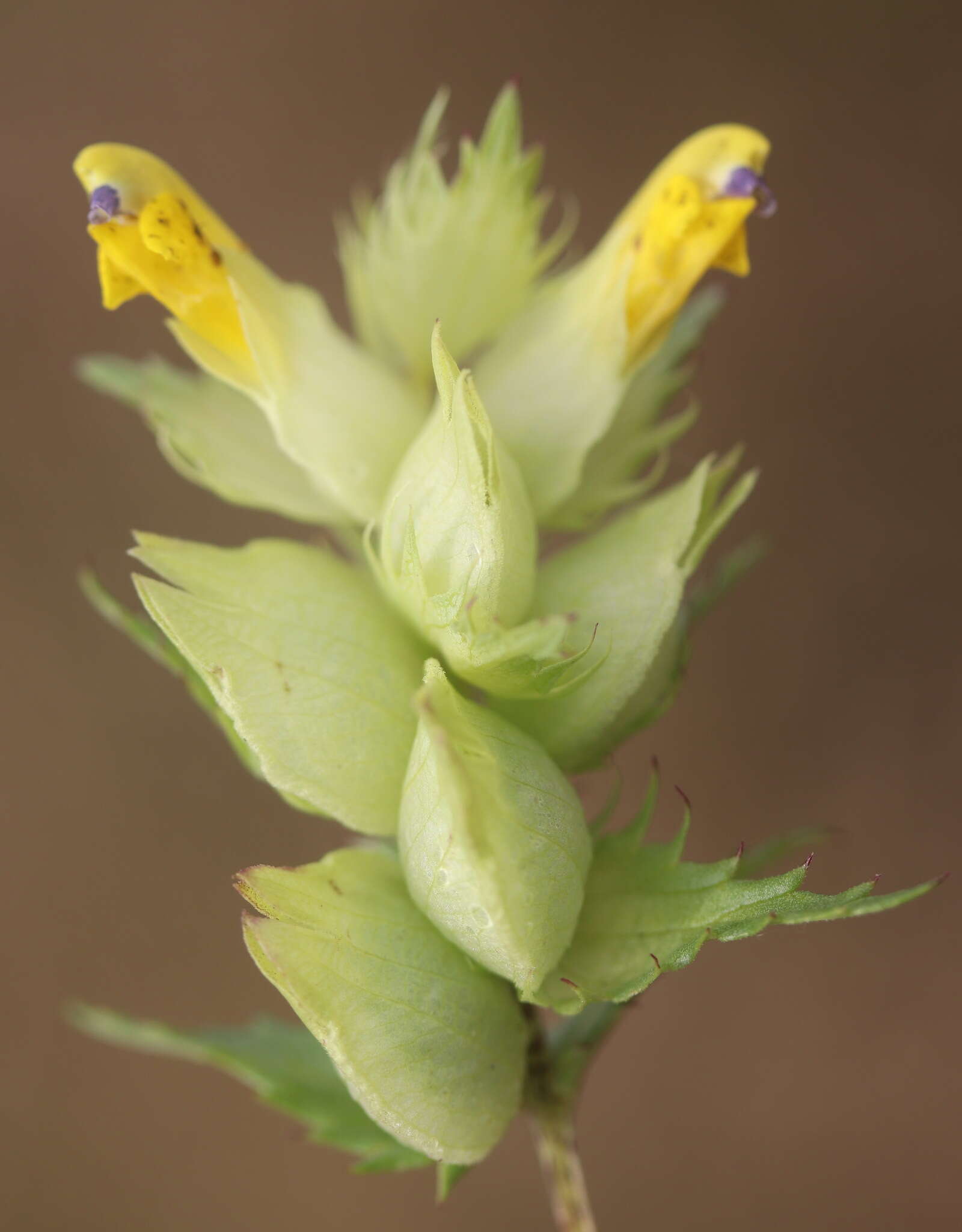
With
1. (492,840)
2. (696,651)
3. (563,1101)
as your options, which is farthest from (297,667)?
(696,651)

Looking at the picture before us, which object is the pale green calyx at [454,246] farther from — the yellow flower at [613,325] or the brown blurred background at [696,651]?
the brown blurred background at [696,651]

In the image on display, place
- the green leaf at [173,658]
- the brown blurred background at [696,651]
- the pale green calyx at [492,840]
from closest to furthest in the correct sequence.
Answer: the pale green calyx at [492,840] → the green leaf at [173,658] → the brown blurred background at [696,651]

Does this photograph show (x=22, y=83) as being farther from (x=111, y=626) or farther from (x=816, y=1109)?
(x=816, y=1109)

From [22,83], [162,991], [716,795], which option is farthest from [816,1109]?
[22,83]

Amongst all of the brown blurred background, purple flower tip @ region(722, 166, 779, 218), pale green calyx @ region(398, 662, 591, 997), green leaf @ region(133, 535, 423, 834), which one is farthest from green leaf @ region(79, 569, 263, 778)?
the brown blurred background

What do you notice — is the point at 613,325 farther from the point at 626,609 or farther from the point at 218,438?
the point at 218,438

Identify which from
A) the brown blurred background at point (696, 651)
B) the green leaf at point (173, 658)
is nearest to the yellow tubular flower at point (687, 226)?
the green leaf at point (173, 658)
